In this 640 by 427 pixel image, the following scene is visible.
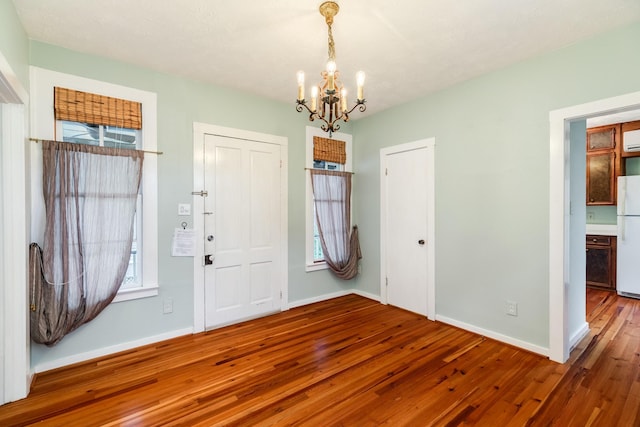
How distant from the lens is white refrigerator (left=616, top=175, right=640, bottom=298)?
420 cm

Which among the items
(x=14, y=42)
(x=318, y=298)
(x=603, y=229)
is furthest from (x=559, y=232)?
(x=14, y=42)

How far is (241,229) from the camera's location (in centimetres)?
344

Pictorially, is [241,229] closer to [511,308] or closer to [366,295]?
[366,295]

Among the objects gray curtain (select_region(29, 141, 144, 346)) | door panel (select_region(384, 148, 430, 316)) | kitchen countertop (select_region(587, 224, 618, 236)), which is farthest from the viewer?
kitchen countertop (select_region(587, 224, 618, 236))

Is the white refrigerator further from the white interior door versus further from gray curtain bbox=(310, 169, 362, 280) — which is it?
the white interior door

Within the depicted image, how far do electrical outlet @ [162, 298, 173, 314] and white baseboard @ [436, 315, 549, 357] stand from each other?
2.89 m

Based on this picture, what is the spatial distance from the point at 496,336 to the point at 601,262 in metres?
3.14

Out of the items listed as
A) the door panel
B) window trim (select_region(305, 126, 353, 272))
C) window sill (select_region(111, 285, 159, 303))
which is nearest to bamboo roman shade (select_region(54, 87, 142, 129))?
window sill (select_region(111, 285, 159, 303))

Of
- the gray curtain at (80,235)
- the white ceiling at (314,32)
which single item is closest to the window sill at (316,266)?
the gray curtain at (80,235)

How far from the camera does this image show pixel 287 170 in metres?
3.79

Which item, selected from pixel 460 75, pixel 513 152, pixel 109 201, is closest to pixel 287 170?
pixel 109 201

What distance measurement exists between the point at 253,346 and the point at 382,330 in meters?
1.35

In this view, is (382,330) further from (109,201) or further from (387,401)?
(109,201)

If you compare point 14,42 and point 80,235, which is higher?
point 14,42
